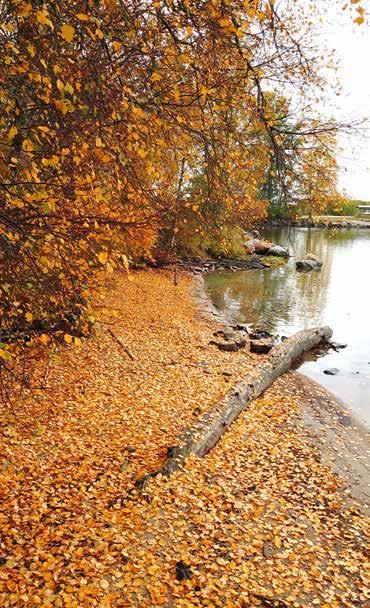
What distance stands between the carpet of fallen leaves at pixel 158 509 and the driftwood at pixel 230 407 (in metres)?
0.19

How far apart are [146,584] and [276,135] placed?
18.0 feet

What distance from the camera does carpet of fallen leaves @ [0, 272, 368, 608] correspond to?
4.52 m

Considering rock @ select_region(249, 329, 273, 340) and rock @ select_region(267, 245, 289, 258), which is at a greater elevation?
rock @ select_region(267, 245, 289, 258)

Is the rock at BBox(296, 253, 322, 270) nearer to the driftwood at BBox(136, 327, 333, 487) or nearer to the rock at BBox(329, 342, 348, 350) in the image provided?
the rock at BBox(329, 342, 348, 350)

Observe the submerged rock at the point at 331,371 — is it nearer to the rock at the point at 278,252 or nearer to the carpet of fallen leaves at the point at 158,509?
the carpet of fallen leaves at the point at 158,509

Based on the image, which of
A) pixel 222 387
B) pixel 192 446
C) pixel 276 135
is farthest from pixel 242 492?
pixel 276 135

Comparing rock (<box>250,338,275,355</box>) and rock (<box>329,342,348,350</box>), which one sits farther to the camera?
rock (<box>329,342,348,350</box>)

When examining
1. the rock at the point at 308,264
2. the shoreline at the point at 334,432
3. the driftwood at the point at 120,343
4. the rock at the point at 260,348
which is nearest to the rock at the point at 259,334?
the rock at the point at 260,348

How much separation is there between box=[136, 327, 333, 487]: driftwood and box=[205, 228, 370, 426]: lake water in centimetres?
84

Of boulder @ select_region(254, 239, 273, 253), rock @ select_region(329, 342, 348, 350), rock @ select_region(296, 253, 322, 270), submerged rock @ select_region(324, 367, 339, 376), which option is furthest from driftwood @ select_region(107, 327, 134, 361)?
boulder @ select_region(254, 239, 273, 253)

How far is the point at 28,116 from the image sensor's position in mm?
6570

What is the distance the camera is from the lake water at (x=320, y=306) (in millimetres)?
12156

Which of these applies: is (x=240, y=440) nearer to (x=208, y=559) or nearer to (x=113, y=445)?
(x=113, y=445)

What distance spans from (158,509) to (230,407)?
2993 mm
